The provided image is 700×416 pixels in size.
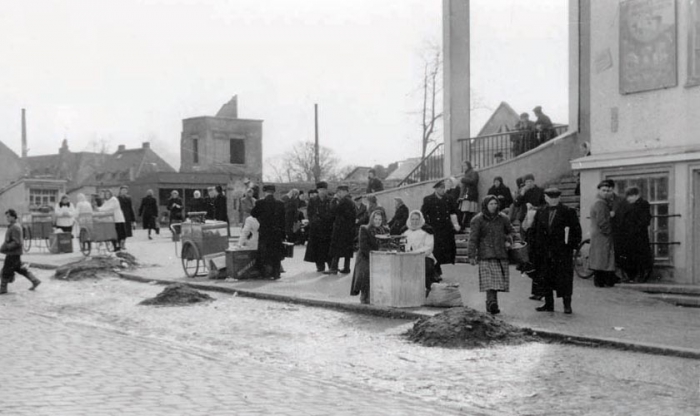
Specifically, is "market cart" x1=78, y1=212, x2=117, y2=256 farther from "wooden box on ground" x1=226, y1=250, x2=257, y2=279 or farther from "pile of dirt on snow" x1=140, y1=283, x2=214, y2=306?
"pile of dirt on snow" x1=140, y1=283, x2=214, y2=306

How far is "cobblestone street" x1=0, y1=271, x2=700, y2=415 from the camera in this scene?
7.00 meters

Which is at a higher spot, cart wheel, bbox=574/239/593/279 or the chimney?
the chimney

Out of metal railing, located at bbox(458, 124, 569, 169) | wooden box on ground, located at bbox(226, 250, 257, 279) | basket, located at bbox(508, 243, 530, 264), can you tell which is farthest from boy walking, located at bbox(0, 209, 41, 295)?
metal railing, located at bbox(458, 124, 569, 169)

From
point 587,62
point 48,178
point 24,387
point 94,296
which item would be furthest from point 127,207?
point 48,178

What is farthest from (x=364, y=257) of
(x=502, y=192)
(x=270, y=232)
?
(x=502, y=192)

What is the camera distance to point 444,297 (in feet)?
42.1

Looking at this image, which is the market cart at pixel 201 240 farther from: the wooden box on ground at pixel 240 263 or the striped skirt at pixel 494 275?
the striped skirt at pixel 494 275

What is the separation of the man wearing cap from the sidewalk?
0.37m

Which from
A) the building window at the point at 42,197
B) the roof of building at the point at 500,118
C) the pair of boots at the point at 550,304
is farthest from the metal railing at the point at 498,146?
the building window at the point at 42,197

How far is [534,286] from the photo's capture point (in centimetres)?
1340

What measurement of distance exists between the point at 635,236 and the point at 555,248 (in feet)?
11.7

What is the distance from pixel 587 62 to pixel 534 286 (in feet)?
36.4

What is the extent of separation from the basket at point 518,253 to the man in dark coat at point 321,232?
648 centimetres

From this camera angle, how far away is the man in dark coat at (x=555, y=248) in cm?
1224
